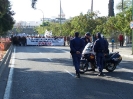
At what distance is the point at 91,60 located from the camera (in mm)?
15227

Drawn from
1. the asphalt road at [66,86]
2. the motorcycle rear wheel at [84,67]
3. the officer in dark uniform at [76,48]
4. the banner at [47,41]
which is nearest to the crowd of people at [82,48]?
the officer in dark uniform at [76,48]

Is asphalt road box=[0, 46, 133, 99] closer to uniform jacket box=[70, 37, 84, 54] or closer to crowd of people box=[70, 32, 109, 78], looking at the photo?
crowd of people box=[70, 32, 109, 78]

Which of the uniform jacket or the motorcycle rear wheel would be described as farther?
the motorcycle rear wheel

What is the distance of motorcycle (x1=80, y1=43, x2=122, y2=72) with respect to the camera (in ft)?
49.4

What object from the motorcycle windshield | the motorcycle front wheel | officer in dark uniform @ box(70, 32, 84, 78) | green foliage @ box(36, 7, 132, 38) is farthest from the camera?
green foliage @ box(36, 7, 132, 38)

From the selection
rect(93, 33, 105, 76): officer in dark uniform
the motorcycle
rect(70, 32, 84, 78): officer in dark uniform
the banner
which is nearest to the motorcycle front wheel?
the motorcycle

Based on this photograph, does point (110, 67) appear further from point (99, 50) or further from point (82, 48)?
point (82, 48)

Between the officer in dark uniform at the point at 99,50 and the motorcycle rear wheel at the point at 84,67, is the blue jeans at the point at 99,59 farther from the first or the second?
the motorcycle rear wheel at the point at 84,67

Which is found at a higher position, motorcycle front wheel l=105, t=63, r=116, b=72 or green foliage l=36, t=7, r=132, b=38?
green foliage l=36, t=7, r=132, b=38

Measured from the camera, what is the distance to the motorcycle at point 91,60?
15.0 metres

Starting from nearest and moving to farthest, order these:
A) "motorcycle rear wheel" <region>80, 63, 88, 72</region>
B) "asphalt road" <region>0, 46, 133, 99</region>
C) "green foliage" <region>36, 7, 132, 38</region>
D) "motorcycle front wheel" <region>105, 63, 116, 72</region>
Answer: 1. "asphalt road" <region>0, 46, 133, 99</region>
2. "motorcycle rear wheel" <region>80, 63, 88, 72</region>
3. "motorcycle front wheel" <region>105, 63, 116, 72</region>
4. "green foliage" <region>36, 7, 132, 38</region>

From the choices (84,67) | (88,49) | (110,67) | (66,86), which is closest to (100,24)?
(110,67)

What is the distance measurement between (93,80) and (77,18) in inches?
1820

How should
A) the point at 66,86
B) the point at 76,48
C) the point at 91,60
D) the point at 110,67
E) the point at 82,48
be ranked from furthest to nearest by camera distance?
the point at 110,67 < the point at 91,60 < the point at 82,48 < the point at 76,48 < the point at 66,86
